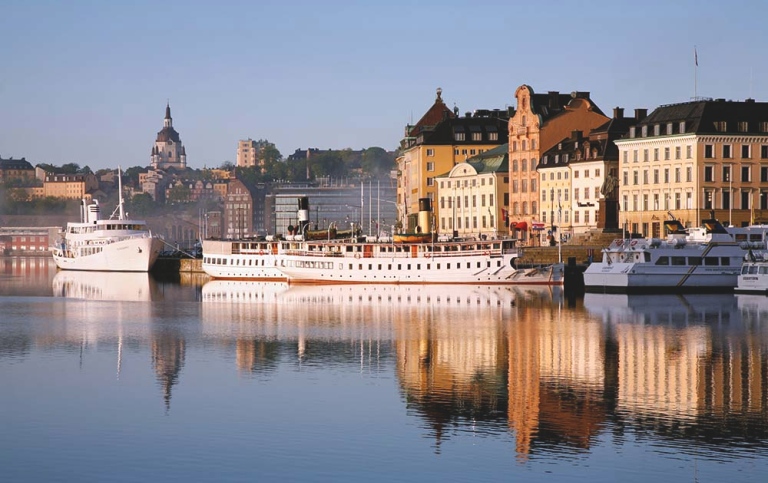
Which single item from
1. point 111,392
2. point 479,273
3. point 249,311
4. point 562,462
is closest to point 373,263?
point 479,273

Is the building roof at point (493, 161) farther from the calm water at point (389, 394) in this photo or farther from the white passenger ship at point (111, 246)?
the calm water at point (389, 394)

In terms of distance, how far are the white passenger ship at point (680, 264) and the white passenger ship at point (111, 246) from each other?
62.3m

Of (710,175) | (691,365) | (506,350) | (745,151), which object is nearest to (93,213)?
(710,175)

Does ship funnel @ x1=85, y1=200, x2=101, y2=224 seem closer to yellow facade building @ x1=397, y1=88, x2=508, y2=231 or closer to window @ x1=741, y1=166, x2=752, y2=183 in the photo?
yellow facade building @ x1=397, y1=88, x2=508, y2=231

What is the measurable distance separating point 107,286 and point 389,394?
74.3m

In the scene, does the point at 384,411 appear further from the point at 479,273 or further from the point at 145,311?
the point at 479,273

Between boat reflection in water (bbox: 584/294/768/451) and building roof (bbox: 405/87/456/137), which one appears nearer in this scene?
boat reflection in water (bbox: 584/294/768/451)

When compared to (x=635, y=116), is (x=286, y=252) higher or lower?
lower

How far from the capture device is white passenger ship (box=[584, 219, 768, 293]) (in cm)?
9644

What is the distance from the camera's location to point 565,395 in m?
48.5

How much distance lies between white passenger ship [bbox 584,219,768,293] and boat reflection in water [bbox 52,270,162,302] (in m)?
31.8

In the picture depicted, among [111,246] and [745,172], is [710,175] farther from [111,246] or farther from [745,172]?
[111,246]

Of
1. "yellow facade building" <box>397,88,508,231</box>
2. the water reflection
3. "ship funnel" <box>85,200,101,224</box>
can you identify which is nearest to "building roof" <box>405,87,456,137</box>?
"yellow facade building" <box>397,88,508,231</box>

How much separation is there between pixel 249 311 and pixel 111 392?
3558 cm
